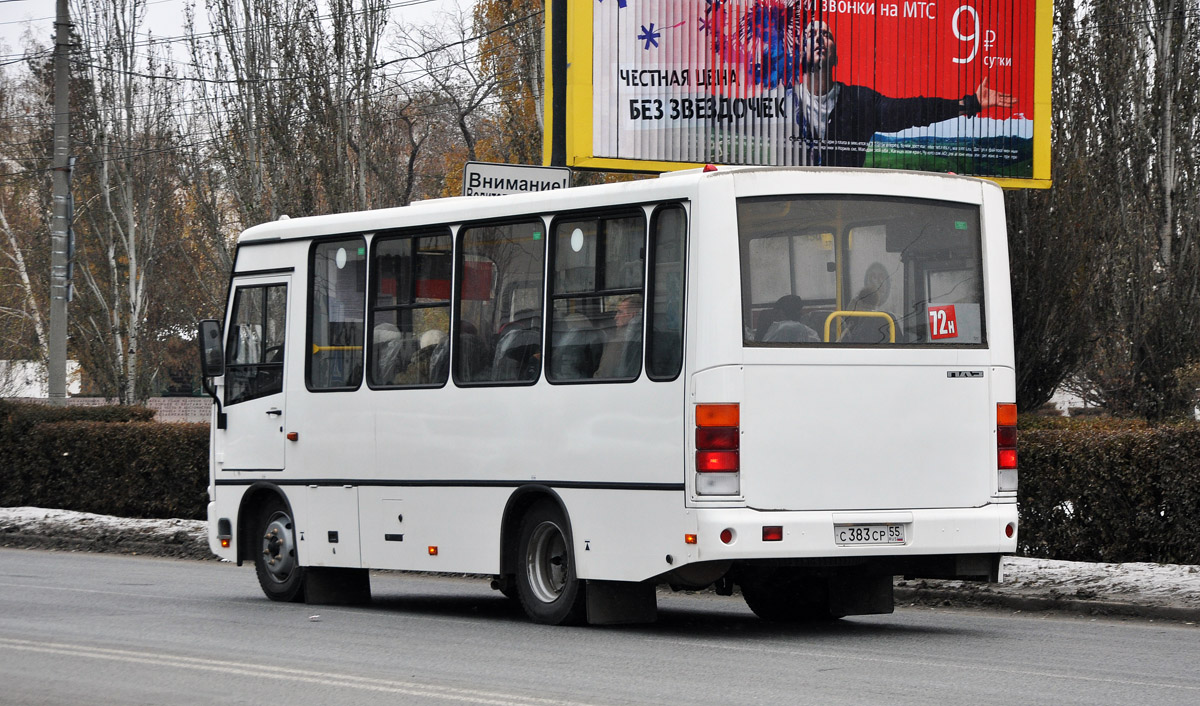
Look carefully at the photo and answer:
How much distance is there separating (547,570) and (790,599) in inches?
69.1

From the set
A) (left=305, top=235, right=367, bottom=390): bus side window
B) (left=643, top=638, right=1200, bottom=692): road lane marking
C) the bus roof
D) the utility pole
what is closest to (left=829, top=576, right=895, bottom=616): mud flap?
(left=643, top=638, right=1200, bottom=692): road lane marking

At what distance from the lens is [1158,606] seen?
500 inches

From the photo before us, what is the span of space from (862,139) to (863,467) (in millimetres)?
10036

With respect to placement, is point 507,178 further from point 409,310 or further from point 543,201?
point 543,201

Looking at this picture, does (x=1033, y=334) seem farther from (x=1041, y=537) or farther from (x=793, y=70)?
(x=1041, y=537)

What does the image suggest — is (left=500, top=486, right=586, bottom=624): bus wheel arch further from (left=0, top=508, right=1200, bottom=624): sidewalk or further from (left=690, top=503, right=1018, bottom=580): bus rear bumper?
(left=0, top=508, right=1200, bottom=624): sidewalk

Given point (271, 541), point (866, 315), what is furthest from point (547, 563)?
point (271, 541)

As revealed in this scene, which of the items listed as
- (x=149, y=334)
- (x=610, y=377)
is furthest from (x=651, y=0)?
(x=149, y=334)

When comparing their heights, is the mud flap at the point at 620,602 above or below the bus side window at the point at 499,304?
below

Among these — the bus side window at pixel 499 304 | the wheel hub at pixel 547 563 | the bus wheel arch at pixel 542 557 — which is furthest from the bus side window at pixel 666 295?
the wheel hub at pixel 547 563

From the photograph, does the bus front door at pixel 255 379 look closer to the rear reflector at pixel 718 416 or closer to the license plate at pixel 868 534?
the rear reflector at pixel 718 416

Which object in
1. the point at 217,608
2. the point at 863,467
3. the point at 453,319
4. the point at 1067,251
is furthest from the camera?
A: the point at 1067,251

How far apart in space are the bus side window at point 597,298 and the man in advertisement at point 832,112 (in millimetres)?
8786

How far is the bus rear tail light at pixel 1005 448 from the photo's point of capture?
37.2 feet
